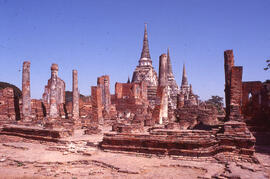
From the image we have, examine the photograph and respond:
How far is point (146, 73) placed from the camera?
42.9m

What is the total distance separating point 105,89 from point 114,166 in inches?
746

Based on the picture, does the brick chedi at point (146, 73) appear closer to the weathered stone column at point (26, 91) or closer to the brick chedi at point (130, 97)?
the brick chedi at point (130, 97)

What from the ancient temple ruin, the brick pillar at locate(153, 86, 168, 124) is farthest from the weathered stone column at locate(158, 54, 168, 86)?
the brick pillar at locate(153, 86, 168, 124)

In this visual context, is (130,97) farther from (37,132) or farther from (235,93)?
(235,93)

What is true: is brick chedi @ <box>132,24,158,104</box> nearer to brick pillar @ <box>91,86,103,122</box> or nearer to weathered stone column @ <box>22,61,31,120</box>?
brick pillar @ <box>91,86,103,122</box>

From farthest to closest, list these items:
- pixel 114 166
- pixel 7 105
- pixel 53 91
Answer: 1. pixel 53 91
2. pixel 7 105
3. pixel 114 166

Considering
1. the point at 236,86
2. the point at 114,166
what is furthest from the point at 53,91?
the point at 236,86

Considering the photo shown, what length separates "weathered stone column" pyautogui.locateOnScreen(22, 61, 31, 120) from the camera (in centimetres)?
1784

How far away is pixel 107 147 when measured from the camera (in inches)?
324

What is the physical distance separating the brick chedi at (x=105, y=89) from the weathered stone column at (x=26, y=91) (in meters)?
7.37

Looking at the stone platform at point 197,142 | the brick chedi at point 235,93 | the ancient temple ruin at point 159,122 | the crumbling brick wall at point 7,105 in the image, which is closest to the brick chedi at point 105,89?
the ancient temple ruin at point 159,122

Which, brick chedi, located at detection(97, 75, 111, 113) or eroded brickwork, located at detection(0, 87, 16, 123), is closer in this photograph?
eroded brickwork, located at detection(0, 87, 16, 123)

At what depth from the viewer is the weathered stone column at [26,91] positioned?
1784 cm

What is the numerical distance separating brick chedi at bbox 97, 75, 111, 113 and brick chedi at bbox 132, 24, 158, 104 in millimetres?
14828
